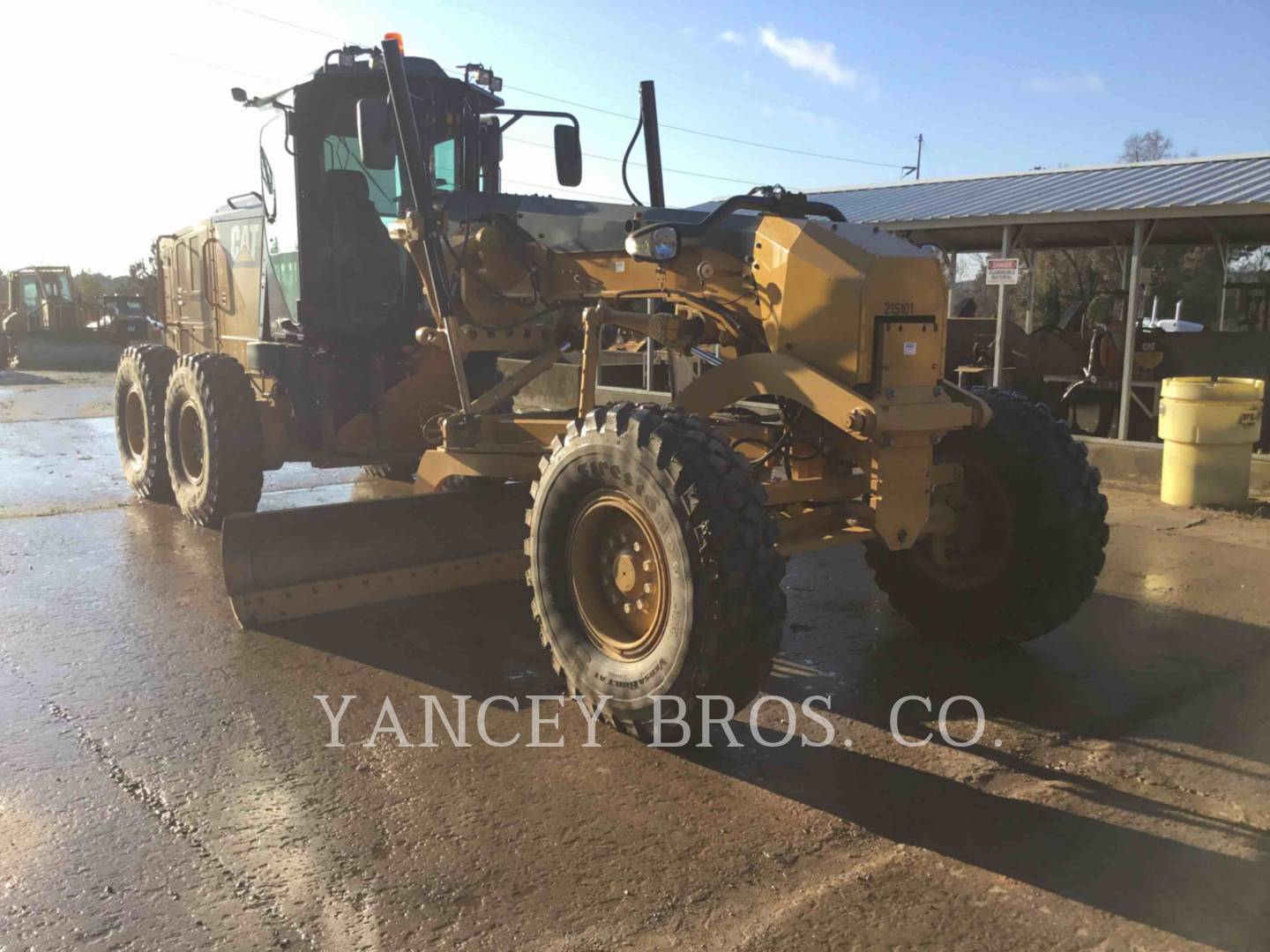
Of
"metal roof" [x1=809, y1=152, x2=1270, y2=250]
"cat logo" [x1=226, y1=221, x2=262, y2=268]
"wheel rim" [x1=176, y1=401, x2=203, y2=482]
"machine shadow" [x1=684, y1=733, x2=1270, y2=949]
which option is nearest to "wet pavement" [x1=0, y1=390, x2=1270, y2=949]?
"machine shadow" [x1=684, y1=733, x2=1270, y2=949]

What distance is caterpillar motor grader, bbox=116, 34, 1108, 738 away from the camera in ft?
13.8

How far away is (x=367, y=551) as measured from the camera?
5.89 meters

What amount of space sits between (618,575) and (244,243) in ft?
17.9

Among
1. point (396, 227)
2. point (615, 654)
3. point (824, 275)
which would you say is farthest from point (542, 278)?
point (615, 654)

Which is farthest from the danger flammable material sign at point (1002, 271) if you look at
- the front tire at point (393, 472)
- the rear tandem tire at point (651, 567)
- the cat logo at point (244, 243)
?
the rear tandem tire at point (651, 567)

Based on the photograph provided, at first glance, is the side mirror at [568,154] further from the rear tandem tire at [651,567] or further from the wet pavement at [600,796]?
the rear tandem tire at [651,567]

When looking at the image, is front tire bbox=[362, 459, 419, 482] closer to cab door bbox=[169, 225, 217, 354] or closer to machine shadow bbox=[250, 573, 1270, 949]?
cab door bbox=[169, 225, 217, 354]

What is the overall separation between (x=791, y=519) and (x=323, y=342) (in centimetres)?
423

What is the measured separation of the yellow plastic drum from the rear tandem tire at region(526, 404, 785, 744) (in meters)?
6.71

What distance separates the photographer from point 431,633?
5688 millimetres

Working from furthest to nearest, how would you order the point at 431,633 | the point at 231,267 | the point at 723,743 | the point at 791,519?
1. the point at 231,267
2. the point at 431,633
3. the point at 791,519
4. the point at 723,743

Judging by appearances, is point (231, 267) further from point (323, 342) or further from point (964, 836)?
point (964, 836)

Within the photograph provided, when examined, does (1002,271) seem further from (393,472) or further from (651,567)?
(651,567)

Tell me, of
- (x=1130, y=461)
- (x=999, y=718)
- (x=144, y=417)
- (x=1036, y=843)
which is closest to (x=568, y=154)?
(x=999, y=718)
